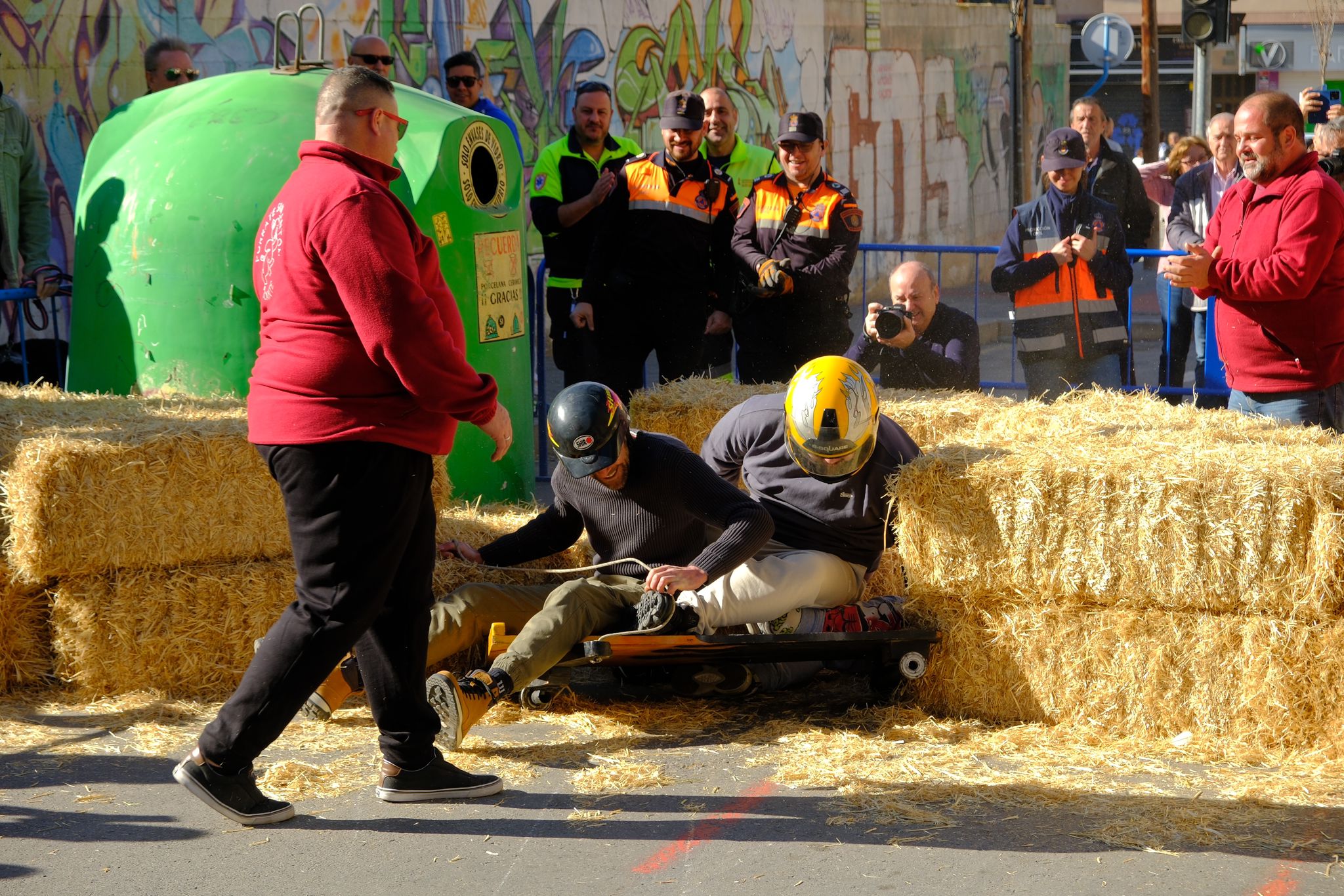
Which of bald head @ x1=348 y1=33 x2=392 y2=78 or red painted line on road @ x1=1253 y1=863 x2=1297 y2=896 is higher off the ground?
bald head @ x1=348 y1=33 x2=392 y2=78

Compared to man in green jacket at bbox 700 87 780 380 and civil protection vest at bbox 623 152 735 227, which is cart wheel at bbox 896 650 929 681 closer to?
man in green jacket at bbox 700 87 780 380

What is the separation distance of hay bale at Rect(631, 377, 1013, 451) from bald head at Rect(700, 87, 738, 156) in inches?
76.2

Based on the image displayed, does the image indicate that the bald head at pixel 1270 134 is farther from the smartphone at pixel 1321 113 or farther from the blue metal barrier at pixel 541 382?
the smartphone at pixel 1321 113

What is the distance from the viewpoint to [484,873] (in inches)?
165

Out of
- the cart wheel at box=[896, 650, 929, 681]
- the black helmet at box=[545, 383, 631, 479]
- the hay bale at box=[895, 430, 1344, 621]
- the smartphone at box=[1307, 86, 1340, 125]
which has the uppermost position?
the smartphone at box=[1307, 86, 1340, 125]

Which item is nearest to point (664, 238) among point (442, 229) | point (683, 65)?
point (442, 229)

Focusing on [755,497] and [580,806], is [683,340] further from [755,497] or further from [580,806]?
[580,806]

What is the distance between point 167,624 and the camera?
5.68 metres

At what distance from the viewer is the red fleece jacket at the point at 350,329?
418 cm

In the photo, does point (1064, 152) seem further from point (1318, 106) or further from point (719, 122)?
point (1318, 106)

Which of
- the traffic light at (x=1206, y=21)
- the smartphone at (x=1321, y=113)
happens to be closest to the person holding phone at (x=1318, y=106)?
the smartphone at (x=1321, y=113)

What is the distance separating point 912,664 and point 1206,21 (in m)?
10.8

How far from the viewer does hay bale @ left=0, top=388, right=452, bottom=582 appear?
539 centimetres

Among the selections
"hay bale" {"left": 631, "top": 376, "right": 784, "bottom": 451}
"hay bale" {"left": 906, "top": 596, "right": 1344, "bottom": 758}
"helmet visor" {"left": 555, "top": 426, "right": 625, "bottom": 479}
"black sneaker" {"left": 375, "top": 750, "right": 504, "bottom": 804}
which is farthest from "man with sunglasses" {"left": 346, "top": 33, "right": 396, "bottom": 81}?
"black sneaker" {"left": 375, "top": 750, "right": 504, "bottom": 804}
